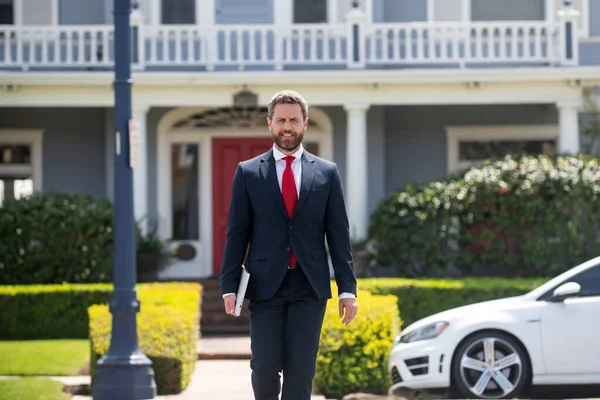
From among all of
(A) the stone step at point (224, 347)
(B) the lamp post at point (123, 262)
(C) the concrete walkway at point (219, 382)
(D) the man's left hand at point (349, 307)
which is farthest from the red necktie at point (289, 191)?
(A) the stone step at point (224, 347)

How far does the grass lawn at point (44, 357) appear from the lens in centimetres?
1149

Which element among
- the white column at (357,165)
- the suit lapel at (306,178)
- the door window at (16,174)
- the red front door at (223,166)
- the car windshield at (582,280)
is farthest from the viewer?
the door window at (16,174)

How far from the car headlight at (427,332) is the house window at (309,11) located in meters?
9.50

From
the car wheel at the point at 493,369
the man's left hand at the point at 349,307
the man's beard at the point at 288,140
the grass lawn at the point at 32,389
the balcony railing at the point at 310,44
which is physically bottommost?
the grass lawn at the point at 32,389

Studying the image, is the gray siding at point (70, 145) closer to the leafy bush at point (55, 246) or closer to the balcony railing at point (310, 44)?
the balcony railing at point (310, 44)

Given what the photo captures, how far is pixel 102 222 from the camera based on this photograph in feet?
52.0

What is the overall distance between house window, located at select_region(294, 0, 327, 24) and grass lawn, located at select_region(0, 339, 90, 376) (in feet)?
22.9

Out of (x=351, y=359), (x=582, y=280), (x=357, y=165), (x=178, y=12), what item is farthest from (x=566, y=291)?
(x=178, y=12)

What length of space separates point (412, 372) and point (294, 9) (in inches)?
391

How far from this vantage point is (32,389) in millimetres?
10055

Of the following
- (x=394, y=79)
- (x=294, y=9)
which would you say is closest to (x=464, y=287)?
(x=394, y=79)

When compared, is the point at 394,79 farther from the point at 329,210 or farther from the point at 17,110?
the point at 329,210

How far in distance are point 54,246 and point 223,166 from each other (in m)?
3.73

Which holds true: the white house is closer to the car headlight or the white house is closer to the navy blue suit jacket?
the car headlight
